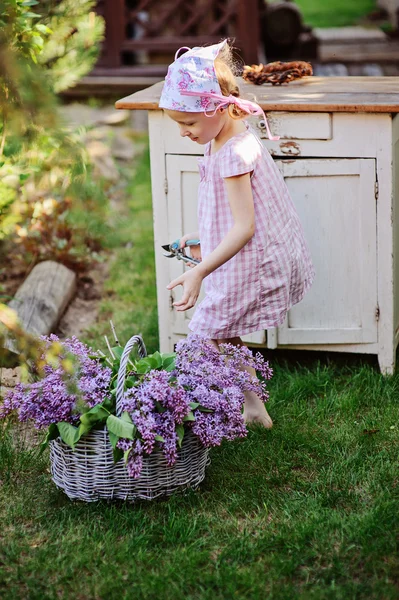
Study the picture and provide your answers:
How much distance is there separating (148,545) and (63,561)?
0.85ft

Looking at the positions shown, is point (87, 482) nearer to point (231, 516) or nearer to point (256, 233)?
point (231, 516)

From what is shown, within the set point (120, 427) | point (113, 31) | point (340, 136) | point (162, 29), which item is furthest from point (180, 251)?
point (162, 29)

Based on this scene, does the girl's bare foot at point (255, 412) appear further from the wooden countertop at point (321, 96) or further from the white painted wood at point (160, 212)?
the wooden countertop at point (321, 96)

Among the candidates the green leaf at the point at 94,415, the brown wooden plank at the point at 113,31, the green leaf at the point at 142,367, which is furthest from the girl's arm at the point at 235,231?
the brown wooden plank at the point at 113,31

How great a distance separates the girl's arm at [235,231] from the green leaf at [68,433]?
535 mm

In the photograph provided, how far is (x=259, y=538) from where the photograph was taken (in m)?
2.46

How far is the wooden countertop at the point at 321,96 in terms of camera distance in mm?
3260

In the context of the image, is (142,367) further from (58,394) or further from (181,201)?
(181,201)

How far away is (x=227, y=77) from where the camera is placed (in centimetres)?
285

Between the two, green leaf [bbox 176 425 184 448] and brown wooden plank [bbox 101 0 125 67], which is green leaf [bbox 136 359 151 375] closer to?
green leaf [bbox 176 425 184 448]

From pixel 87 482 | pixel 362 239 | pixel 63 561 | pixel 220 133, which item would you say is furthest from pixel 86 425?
pixel 362 239

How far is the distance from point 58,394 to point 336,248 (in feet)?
4.93

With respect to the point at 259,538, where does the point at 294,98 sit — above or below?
above

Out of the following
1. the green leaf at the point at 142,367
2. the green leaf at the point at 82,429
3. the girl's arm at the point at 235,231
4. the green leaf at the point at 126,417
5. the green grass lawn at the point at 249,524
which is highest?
the girl's arm at the point at 235,231
